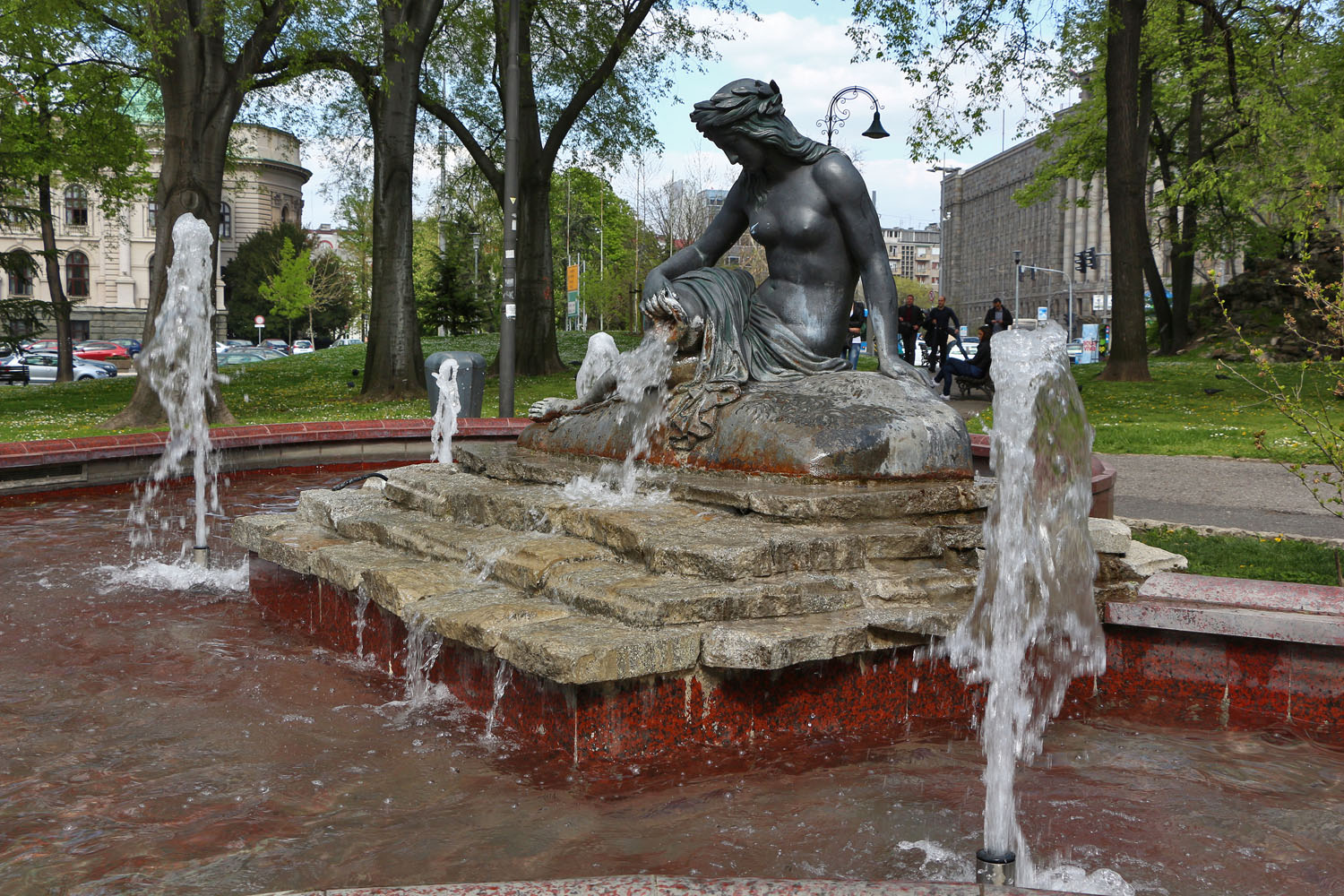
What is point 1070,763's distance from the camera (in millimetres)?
3676

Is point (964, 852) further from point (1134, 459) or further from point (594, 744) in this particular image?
point (1134, 459)

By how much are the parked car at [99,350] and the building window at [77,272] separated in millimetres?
19560

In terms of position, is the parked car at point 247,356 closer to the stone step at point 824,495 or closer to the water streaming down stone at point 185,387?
the water streaming down stone at point 185,387

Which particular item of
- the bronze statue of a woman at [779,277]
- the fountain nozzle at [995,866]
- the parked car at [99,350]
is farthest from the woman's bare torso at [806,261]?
the parked car at [99,350]

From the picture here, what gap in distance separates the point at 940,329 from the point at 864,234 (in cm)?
1434

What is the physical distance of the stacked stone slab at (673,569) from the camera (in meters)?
3.55

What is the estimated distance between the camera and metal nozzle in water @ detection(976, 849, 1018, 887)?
2.71 metres

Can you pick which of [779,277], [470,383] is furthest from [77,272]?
[779,277]

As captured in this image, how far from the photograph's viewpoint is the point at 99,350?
4588 centimetres

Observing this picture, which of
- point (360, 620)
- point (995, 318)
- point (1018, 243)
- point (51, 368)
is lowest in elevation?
point (360, 620)

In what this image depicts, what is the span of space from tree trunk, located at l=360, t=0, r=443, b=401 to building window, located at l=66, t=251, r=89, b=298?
53618 mm

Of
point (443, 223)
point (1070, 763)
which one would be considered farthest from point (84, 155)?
point (1070, 763)

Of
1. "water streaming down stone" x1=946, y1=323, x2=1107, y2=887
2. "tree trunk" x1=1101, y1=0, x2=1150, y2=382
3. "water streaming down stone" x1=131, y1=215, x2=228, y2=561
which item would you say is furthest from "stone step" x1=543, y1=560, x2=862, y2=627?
"tree trunk" x1=1101, y1=0, x2=1150, y2=382

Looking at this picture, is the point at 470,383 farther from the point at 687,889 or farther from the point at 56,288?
the point at 56,288
